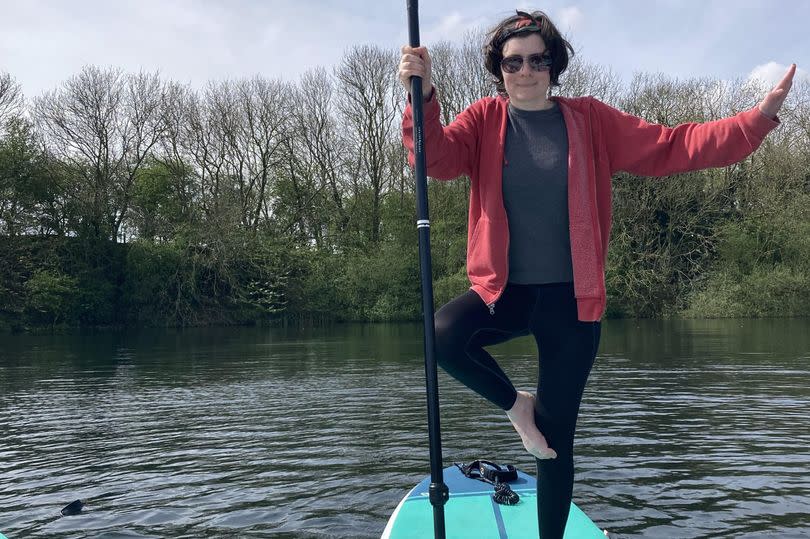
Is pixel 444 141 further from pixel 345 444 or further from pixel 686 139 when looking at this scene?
pixel 345 444

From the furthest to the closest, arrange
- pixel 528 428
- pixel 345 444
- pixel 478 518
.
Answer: pixel 345 444 < pixel 478 518 < pixel 528 428

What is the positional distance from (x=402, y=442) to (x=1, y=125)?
31631 mm

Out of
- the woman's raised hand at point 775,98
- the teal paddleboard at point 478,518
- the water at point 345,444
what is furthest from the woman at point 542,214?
the water at point 345,444

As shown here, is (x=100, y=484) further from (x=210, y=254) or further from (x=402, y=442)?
(x=210, y=254)

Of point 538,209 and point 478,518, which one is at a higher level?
point 538,209

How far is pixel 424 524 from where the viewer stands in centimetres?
415

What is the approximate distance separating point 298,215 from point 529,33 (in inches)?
1424

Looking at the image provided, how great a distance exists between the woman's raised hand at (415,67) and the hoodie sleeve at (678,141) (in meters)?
0.79

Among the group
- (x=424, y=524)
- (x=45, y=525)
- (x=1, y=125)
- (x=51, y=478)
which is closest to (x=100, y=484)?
(x=51, y=478)

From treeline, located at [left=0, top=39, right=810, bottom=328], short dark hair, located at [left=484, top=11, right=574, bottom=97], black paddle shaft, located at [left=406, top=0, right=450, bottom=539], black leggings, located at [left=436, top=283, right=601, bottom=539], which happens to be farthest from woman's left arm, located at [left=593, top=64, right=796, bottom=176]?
treeline, located at [left=0, top=39, right=810, bottom=328]

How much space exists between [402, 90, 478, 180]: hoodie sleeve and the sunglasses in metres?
0.26

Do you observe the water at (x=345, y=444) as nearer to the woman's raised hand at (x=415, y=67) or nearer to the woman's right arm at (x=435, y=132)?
the woman's right arm at (x=435, y=132)

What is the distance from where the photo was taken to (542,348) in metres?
3.19

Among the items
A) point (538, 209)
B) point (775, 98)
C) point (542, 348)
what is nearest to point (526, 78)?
point (538, 209)
